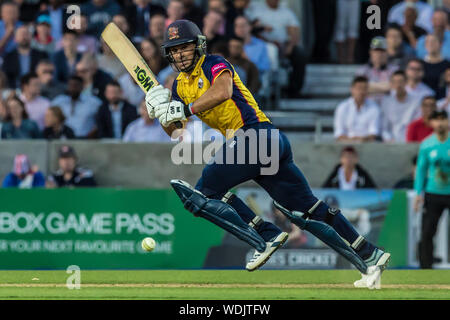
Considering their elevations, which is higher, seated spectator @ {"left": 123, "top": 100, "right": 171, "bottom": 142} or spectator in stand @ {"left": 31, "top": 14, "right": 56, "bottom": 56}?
spectator in stand @ {"left": 31, "top": 14, "right": 56, "bottom": 56}

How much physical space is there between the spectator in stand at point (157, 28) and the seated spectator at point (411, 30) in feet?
12.4

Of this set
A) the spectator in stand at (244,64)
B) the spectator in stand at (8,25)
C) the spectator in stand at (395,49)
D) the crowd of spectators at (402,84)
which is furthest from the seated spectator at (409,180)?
the spectator in stand at (8,25)

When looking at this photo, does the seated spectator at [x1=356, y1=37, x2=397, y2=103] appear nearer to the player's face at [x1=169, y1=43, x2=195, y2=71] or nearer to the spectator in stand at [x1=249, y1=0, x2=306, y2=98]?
the spectator in stand at [x1=249, y1=0, x2=306, y2=98]

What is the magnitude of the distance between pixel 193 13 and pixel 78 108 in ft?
8.40

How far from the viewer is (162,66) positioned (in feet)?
48.3

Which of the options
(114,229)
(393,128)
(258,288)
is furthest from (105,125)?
(258,288)

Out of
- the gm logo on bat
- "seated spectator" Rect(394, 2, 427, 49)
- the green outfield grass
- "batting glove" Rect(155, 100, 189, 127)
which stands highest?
"seated spectator" Rect(394, 2, 427, 49)

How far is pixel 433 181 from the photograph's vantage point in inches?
474

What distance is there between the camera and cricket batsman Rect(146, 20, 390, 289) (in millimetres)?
8250

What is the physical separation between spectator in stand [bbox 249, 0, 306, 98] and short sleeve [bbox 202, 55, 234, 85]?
7.33 metres

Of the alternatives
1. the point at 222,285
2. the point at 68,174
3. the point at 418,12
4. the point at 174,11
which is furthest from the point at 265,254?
the point at 418,12

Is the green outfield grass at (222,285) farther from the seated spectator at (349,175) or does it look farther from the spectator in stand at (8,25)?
the spectator in stand at (8,25)

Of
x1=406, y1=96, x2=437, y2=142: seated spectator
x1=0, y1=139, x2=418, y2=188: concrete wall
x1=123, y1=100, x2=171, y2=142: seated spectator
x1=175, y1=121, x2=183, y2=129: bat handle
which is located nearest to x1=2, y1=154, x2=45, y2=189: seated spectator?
x1=0, y1=139, x2=418, y2=188: concrete wall

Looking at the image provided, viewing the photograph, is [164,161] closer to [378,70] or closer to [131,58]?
[378,70]
